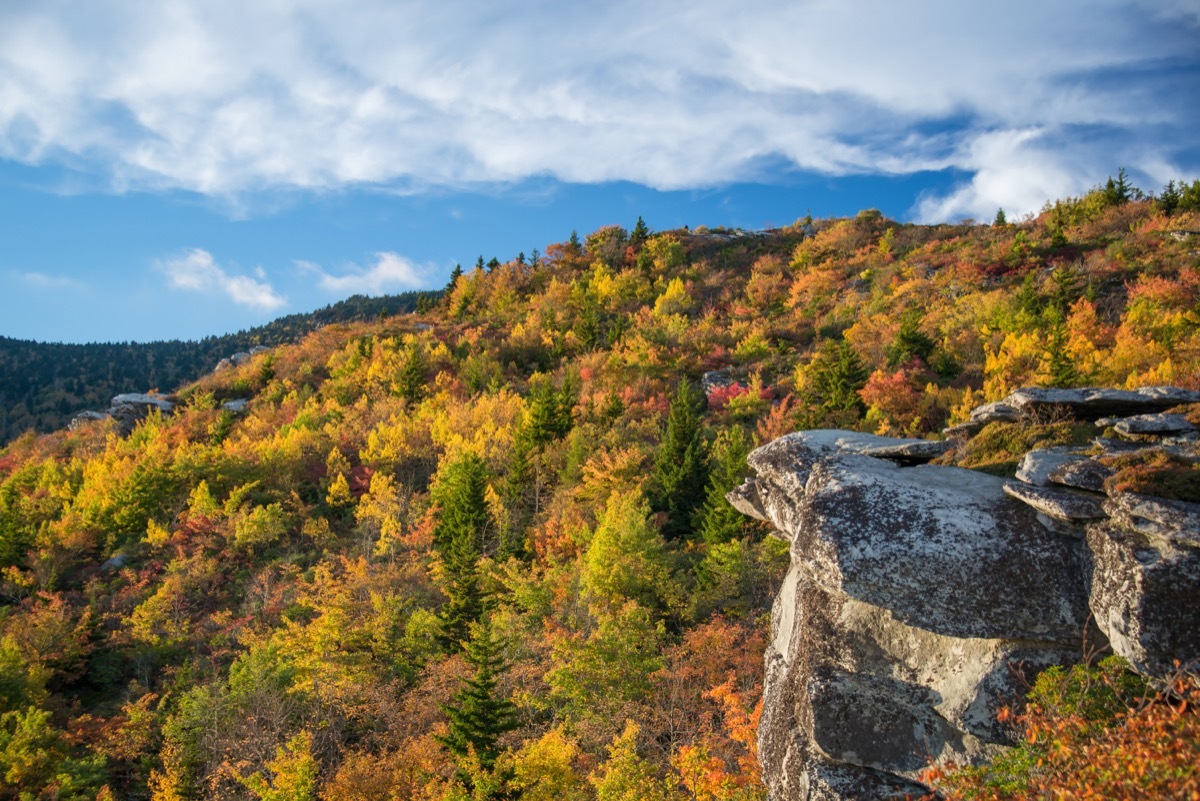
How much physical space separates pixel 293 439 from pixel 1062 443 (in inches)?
1762

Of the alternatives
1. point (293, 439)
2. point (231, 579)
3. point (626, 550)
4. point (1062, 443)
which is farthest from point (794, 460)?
point (293, 439)

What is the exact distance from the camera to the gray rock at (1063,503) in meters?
9.66

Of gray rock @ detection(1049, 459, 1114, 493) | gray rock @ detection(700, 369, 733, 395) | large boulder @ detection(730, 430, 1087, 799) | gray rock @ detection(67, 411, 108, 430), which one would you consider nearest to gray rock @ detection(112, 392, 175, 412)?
gray rock @ detection(67, 411, 108, 430)

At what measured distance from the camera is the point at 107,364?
138 m

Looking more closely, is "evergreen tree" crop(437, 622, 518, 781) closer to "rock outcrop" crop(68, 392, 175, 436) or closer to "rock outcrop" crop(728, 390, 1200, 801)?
"rock outcrop" crop(728, 390, 1200, 801)

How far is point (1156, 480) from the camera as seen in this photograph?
30.3ft

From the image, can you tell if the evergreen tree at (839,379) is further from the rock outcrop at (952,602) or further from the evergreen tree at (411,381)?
the evergreen tree at (411,381)

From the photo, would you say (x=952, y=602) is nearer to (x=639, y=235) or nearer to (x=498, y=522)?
(x=498, y=522)

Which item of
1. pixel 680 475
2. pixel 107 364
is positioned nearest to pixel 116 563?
pixel 680 475

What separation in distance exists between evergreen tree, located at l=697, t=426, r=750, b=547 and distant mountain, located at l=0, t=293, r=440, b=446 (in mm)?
93612

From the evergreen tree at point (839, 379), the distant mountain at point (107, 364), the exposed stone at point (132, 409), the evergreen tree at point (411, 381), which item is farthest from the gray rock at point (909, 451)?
the distant mountain at point (107, 364)

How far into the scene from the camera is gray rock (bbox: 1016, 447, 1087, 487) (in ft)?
34.4

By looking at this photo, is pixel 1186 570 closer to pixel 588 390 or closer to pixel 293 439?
pixel 588 390

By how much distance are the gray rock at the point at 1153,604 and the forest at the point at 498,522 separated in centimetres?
723
